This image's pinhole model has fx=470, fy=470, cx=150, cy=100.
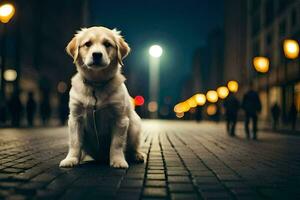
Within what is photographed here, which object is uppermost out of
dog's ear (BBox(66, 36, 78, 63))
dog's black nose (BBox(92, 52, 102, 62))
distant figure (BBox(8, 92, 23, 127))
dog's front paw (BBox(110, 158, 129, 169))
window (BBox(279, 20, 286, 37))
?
window (BBox(279, 20, 286, 37))

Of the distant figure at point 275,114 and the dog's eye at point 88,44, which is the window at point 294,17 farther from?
the dog's eye at point 88,44

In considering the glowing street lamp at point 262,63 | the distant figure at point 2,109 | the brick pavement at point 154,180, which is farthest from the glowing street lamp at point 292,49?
the brick pavement at point 154,180

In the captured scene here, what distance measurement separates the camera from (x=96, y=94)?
568 cm

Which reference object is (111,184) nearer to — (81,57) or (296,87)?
(81,57)

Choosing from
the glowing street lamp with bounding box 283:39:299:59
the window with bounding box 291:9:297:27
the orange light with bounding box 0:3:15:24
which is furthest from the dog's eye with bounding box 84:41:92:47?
the window with bounding box 291:9:297:27

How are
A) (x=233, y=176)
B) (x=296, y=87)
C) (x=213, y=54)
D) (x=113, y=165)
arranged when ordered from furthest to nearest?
(x=213, y=54)
(x=296, y=87)
(x=113, y=165)
(x=233, y=176)

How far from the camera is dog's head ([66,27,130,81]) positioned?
5.46 metres

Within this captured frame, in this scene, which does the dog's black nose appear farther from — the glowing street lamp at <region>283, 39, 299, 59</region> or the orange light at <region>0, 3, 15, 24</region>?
the glowing street lamp at <region>283, 39, 299, 59</region>

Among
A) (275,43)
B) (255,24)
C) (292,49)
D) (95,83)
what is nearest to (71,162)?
(95,83)

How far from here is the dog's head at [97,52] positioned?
5461 mm

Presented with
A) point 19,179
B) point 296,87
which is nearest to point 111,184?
point 19,179

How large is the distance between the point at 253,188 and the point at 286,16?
141 ft

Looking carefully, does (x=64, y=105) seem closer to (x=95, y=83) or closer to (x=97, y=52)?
(x=95, y=83)

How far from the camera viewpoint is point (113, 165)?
5.75 metres
